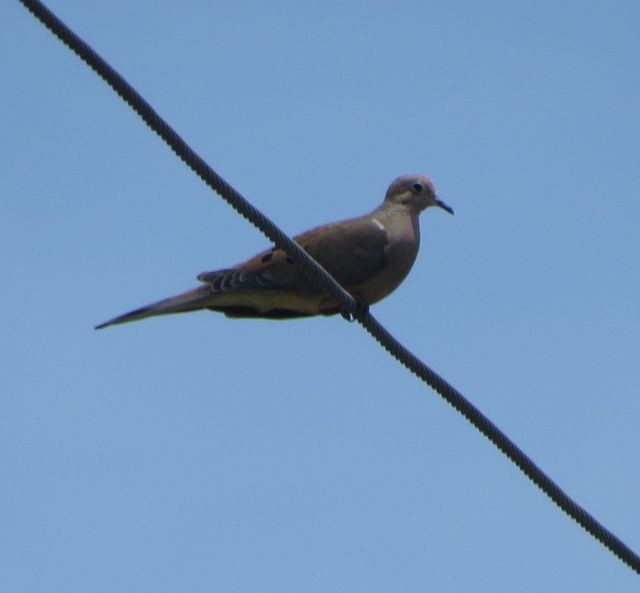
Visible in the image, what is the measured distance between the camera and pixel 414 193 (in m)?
8.80

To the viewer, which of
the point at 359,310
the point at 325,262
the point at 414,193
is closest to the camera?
the point at 359,310

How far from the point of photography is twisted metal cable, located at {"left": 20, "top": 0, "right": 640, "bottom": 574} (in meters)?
4.48

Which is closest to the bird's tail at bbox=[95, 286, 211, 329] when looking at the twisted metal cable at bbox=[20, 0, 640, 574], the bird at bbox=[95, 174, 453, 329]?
the bird at bbox=[95, 174, 453, 329]

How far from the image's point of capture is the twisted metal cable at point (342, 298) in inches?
176

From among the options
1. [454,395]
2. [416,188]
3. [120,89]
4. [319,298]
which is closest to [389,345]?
[454,395]

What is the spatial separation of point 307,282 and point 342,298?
2052 millimetres

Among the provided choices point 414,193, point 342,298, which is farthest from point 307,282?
point 342,298

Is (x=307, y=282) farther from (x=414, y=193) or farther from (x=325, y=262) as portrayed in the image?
(x=414, y=193)

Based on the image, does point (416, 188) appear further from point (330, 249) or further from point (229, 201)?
point (229, 201)

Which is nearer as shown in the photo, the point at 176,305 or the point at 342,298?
the point at 342,298

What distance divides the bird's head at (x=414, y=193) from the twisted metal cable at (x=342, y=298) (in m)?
2.98

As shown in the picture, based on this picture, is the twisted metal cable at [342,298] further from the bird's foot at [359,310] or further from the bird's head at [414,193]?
the bird's head at [414,193]

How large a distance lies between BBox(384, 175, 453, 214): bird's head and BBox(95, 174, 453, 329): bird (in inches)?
16.6

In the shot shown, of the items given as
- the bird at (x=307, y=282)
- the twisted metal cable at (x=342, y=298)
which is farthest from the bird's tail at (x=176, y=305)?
the twisted metal cable at (x=342, y=298)
